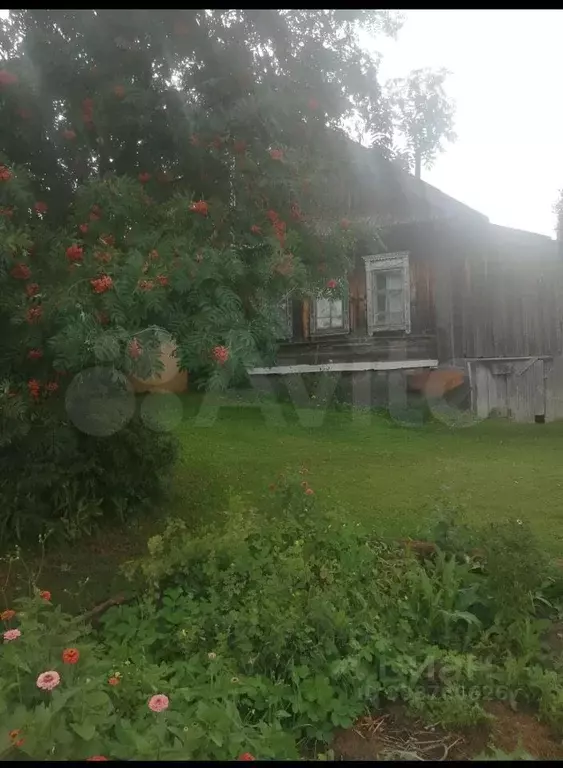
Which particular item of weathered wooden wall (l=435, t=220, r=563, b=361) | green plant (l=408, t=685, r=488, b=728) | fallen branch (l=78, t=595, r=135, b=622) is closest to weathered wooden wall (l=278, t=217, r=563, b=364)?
weathered wooden wall (l=435, t=220, r=563, b=361)

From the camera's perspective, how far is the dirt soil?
2.79 metres

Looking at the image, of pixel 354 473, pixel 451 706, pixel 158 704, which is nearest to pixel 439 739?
pixel 451 706

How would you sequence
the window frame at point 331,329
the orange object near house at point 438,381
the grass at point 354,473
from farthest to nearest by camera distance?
the window frame at point 331,329 < the orange object near house at point 438,381 < the grass at point 354,473

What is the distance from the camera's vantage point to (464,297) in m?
12.5

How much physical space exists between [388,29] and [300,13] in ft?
2.23

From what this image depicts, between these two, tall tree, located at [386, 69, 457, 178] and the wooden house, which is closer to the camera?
tall tree, located at [386, 69, 457, 178]

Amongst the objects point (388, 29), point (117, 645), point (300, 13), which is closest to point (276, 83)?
point (300, 13)

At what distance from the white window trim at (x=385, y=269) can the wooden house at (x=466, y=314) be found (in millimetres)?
19

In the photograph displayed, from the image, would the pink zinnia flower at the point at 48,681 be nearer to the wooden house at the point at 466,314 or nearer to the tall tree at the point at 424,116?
the tall tree at the point at 424,116

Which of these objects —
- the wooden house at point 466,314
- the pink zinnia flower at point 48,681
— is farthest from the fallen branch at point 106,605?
the wooden house at point 466,314

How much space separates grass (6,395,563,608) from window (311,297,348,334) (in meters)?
2.04

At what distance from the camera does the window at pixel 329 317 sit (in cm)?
1341

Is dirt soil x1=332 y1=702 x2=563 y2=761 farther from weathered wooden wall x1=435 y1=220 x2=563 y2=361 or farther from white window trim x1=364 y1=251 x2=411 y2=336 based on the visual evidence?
white window trim x1=364 y1=251 x2=411 y2=336

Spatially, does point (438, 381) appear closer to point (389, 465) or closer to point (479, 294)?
point (479, 294)
